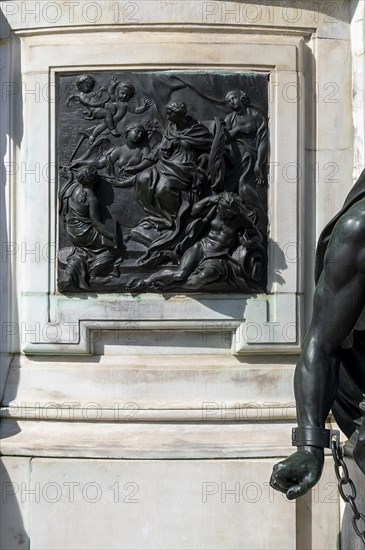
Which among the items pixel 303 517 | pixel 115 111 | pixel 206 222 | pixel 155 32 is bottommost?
pixel 303 517

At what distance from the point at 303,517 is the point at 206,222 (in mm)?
2002

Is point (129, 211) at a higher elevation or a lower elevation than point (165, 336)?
higher

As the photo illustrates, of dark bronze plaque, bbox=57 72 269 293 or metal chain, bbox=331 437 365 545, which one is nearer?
metal chain, bbox=331 437 365 545

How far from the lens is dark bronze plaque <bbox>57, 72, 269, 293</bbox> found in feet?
26.2

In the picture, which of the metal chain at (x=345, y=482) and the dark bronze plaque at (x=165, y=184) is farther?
the dark bronze plaque at (x=165, y=184)

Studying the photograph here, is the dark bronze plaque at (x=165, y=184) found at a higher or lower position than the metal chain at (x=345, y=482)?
higher

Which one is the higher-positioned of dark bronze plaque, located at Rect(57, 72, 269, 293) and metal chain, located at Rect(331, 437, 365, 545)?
dark bronze plaque, located at Rect(57, 72, 269, 293)

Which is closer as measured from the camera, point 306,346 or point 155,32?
point 306,346

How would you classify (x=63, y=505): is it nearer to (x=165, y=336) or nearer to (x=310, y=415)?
(x=165, y=336)

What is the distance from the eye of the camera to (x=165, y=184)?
26.1 feet

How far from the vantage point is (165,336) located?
8.18 m

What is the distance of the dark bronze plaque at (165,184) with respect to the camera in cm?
799

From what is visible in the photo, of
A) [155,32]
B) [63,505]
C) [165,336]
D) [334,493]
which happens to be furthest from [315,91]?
[63,505]

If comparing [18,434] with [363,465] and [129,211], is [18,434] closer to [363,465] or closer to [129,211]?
[129,211]
